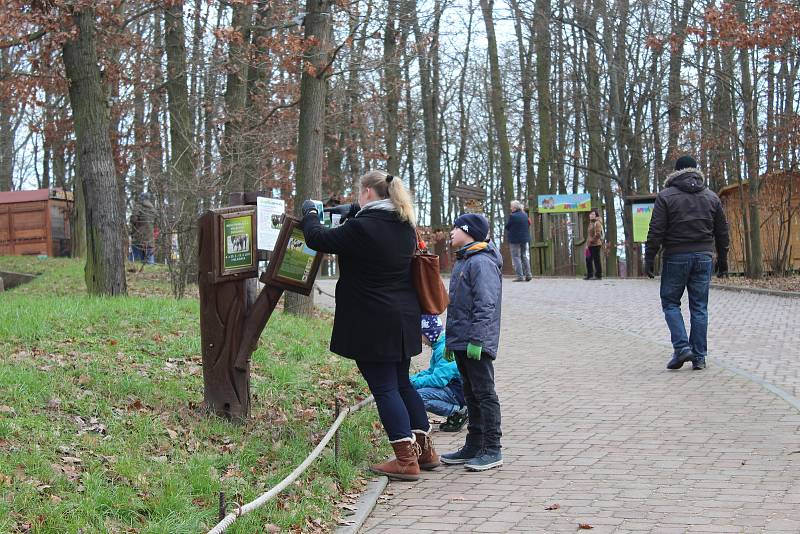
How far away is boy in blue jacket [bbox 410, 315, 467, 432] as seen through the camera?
26.3ft

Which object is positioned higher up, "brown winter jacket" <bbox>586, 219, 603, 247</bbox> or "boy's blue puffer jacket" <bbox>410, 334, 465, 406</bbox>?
"brown winter jacket" <bbox>586, 219, 603, 247</bbox>

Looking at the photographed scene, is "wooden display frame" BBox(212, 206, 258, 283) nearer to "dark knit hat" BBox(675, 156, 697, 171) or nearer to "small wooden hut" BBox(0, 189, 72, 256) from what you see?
"dark knit hat" BBox(675, 156, 697, 171)

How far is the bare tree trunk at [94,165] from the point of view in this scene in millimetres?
13875

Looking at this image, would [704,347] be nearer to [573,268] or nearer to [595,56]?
[573,268]

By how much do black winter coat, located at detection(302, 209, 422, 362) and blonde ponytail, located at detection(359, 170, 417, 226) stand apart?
0.20 feet

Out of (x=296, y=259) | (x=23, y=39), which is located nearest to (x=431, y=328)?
(x=296, y=259)

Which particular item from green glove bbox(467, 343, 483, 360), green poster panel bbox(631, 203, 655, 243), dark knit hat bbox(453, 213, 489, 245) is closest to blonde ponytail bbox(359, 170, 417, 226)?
dark knit hat bbox(453, 213, 489, 245)

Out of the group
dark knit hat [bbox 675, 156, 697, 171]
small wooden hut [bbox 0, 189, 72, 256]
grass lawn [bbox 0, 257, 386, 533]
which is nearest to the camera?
grass lawn [bbox 0, 257, 386, 533]

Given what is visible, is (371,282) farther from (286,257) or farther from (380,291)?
(286,257)

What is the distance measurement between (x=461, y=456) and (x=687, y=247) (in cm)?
443

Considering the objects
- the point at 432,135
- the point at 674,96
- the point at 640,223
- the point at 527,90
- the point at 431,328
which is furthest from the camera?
the point at 432,135

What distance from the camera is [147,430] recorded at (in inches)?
241

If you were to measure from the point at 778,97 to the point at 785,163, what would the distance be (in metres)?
4.72

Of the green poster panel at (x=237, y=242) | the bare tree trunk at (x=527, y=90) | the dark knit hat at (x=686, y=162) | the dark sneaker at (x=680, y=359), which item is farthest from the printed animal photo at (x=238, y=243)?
the bare tree trunk at (x=527, y=90)
